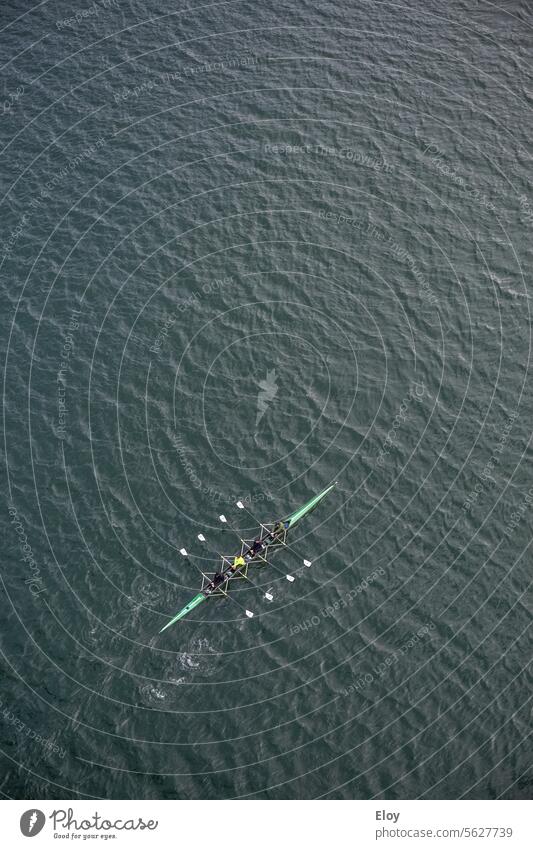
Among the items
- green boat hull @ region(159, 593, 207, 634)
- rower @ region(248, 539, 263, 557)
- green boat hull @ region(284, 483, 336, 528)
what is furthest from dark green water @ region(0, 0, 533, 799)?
rower @ region(248, 539, 263, 557)

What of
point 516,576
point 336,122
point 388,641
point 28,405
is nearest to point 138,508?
point 28,405

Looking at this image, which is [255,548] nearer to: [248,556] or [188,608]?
[248,556]

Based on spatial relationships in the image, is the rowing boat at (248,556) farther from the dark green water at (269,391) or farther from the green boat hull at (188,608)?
the dark green water at (269,391)

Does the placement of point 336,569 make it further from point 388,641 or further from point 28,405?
point 28,405

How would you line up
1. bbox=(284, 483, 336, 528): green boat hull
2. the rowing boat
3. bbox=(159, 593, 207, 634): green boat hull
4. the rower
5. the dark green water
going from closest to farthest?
the dark green water, bbox=(159, 593, 207, 634): green boat hull, the rowing boat, the rower, bbox=(284, 483, 336, 528): green boat hull

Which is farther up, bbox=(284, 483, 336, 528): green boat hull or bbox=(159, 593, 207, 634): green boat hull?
bbox=(284, 483, 336, 528): green boat hull

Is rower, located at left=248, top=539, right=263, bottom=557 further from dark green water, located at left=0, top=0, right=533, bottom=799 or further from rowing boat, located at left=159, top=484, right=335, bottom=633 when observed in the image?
dark green water, located at left=0, top=0, right=533, bottom=799

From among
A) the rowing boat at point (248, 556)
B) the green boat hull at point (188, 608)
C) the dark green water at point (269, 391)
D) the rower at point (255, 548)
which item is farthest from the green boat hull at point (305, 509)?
the green boat hull at point (188, 608)

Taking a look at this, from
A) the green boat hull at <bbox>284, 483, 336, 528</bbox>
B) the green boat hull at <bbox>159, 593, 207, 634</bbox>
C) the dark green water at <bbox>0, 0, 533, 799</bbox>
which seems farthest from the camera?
the green boat hull at <bbox>284, 483, 336, 528</bbox>

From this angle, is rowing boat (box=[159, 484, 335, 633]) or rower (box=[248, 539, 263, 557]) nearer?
rowing boat (box=[159, 484, 335, 633])
